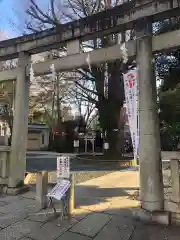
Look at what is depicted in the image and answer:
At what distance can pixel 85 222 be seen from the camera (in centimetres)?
484

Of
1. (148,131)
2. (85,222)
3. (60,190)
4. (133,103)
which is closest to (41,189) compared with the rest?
(60,190)

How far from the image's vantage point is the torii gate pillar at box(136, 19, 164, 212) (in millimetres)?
4977

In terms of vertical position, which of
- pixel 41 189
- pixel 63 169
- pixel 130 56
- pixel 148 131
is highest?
pixel 130 56

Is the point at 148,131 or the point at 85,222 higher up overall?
the point at 148,131

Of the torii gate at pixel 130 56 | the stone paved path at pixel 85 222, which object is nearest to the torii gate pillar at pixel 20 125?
the torii gate at pixel 130 56

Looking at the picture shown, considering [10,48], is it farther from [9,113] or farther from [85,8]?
[9,113]

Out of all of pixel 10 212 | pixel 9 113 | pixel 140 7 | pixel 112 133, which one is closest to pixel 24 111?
pixel 10 212

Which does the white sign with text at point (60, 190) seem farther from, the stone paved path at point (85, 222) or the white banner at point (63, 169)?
the stone paved path at point (85, 222)

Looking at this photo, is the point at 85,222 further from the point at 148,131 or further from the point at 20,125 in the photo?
the point at 20,125

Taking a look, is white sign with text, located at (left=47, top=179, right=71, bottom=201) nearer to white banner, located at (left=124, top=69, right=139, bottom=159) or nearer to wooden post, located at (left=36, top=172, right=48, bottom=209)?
wooden post, located at (left=36, top=172, right=48, bottom=209)

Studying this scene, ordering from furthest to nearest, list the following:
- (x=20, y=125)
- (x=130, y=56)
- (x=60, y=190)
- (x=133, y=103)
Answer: (x=20, y=125) → (x=133, y=103) → (x=130, y=56) → (x=60, y=190)

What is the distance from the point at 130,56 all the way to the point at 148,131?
1.71m

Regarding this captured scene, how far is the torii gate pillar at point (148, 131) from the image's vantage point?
4.98m

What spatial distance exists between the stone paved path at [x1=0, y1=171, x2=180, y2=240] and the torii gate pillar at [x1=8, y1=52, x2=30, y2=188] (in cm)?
83
